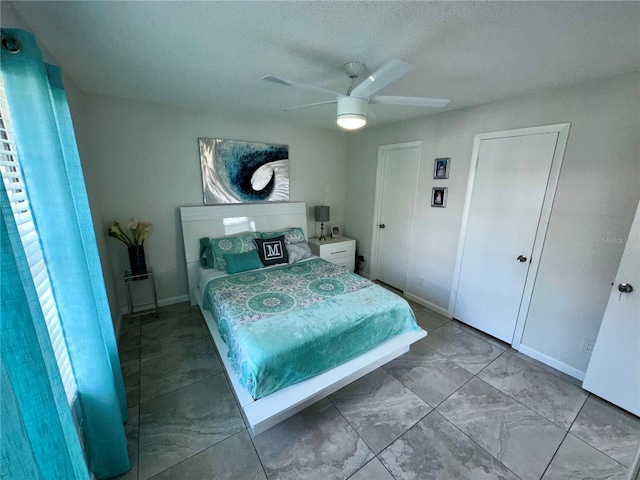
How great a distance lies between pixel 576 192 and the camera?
203cm

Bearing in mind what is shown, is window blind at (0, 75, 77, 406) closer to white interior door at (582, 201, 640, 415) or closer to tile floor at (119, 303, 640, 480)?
tile floor at (119, 303, 640, 480)

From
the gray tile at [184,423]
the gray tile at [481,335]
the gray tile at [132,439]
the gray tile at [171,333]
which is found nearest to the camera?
the gray tile at [132,439]

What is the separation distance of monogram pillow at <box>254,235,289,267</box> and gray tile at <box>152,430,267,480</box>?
1747 mm

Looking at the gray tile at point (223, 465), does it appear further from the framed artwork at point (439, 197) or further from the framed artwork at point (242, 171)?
the framed artwork at point (439, 197)

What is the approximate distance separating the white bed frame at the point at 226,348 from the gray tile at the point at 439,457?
488mm

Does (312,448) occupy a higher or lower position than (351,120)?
lower

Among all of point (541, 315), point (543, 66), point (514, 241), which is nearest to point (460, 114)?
point (543, 66)

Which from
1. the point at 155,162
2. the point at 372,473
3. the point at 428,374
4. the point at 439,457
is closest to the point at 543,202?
the point at 428,374

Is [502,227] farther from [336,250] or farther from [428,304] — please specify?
[336,250]

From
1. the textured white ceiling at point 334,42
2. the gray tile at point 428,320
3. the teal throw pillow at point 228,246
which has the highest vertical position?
the textured white ceiling at point 334,42

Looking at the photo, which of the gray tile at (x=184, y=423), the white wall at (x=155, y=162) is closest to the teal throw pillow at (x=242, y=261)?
the white wall at (x=155, y=162)

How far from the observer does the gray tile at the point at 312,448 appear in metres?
1.45

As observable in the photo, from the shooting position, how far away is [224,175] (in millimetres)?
3209

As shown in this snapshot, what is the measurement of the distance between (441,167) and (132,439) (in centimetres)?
349
